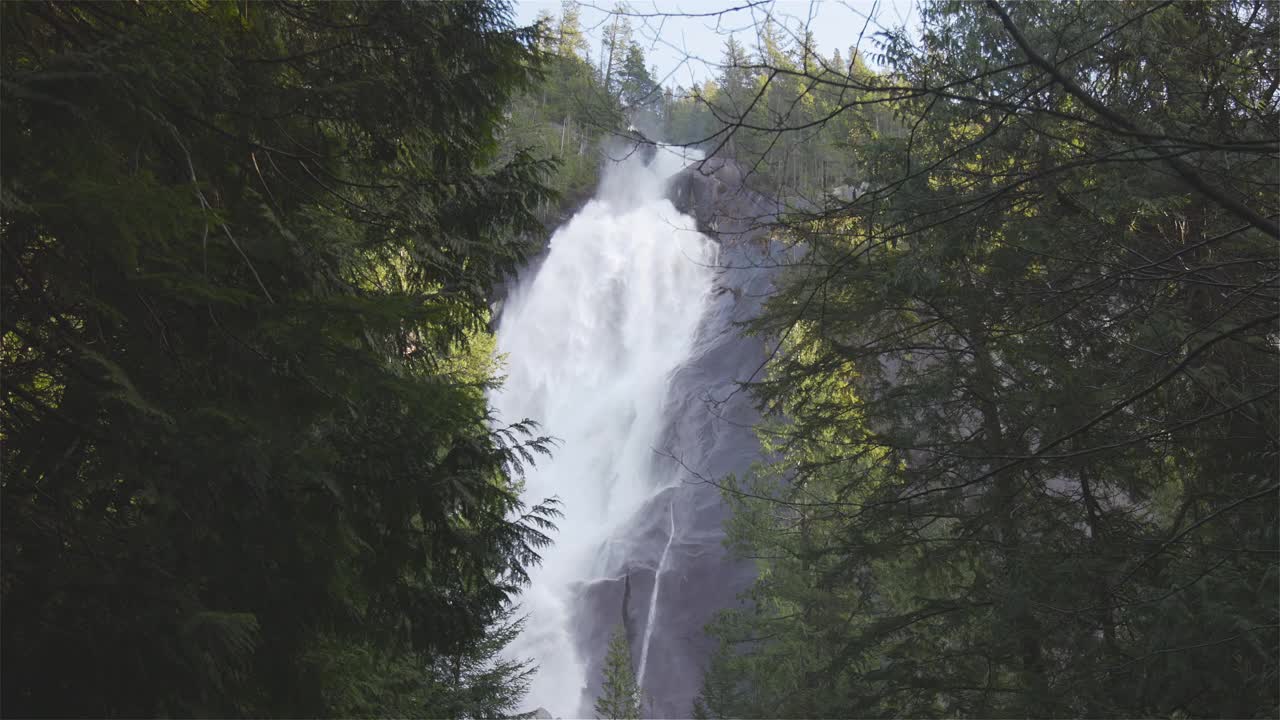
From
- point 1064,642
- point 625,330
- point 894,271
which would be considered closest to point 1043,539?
point 1064,642

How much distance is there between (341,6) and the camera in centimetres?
461

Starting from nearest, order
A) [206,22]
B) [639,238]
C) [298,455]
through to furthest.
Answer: [298,455]
[206,22]
[639,238]

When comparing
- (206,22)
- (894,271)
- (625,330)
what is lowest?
(206,22)

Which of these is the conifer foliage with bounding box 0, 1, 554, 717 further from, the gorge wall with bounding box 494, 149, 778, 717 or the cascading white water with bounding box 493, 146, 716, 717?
the cascading white water with bounding box 493, 146, 716, 717

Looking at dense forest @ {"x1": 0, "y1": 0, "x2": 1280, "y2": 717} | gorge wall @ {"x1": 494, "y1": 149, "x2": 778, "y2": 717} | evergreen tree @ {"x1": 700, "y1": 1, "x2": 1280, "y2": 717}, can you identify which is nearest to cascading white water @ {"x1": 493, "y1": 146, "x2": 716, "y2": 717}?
gorge wall @ {"x1": 494, "y1": 149, "x2": 778, "y2": 717}

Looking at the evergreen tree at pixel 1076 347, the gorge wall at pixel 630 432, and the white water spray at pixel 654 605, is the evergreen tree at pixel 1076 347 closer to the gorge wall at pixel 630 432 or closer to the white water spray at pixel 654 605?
the gorge wall at pixel 630 432

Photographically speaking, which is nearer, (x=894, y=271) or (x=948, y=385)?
(x=894, y=271)

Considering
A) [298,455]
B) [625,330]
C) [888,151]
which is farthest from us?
[625,330]

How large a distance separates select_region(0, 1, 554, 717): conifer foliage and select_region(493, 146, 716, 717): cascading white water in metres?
17.4

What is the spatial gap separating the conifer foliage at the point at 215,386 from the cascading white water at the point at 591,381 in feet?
57.2

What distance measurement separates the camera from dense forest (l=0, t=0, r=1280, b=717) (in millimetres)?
2590

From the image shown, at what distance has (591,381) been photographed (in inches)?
1127

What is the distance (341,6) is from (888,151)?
524cm

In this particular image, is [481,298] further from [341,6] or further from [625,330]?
[625,330]
